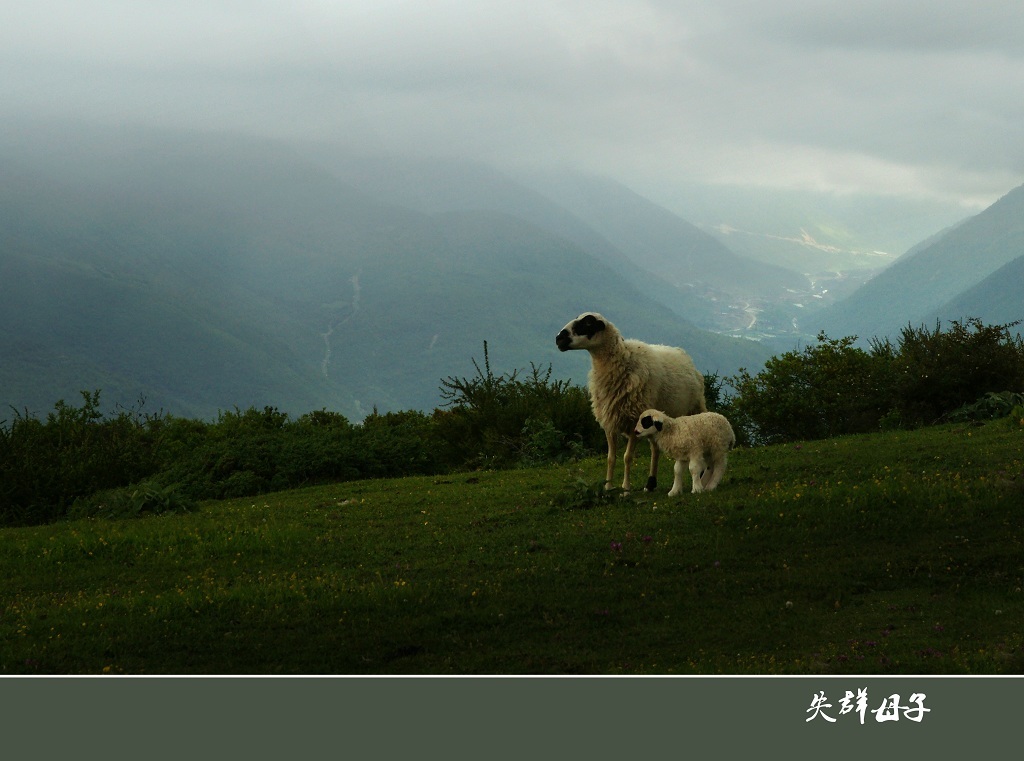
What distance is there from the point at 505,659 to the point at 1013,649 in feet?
16.9

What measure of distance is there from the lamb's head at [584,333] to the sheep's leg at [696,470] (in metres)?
2.89

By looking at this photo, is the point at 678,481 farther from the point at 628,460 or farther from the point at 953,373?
the point at 953,373

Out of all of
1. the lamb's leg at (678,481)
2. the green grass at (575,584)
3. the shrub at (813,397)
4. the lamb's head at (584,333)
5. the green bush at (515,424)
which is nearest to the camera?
the green grass at (575,584)

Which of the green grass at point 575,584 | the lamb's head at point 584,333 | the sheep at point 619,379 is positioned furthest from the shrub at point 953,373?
the lamb's head at point 584,333

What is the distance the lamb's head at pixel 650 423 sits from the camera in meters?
16.8

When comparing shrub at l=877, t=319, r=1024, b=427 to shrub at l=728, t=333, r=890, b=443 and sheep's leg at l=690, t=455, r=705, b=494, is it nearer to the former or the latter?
shrub at l=728, t=333, r=890, b=443

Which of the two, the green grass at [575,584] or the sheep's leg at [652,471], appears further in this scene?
the sheep's leg at [652,471]

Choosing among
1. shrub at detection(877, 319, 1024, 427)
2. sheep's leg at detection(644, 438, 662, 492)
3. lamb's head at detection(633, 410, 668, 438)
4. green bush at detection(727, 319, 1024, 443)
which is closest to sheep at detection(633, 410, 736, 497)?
lamb's head at detection(633, 410, 668, 438)

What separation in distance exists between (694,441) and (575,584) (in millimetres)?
4071

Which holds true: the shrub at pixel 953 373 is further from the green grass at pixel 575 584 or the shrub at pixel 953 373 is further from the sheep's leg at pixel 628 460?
the sheep's leg at pixel 628 460

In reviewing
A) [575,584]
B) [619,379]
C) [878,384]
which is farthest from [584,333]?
[878,384]

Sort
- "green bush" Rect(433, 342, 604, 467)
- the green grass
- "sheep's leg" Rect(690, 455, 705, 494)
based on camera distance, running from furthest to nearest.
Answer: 1. "green bush" Rect(433, 342, 604, 467)
2. "sheep's leg" Rect(690, 455, 705, 494)
3. the green grass

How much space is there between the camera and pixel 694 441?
1653cm

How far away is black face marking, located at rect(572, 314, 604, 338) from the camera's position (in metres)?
18.4
